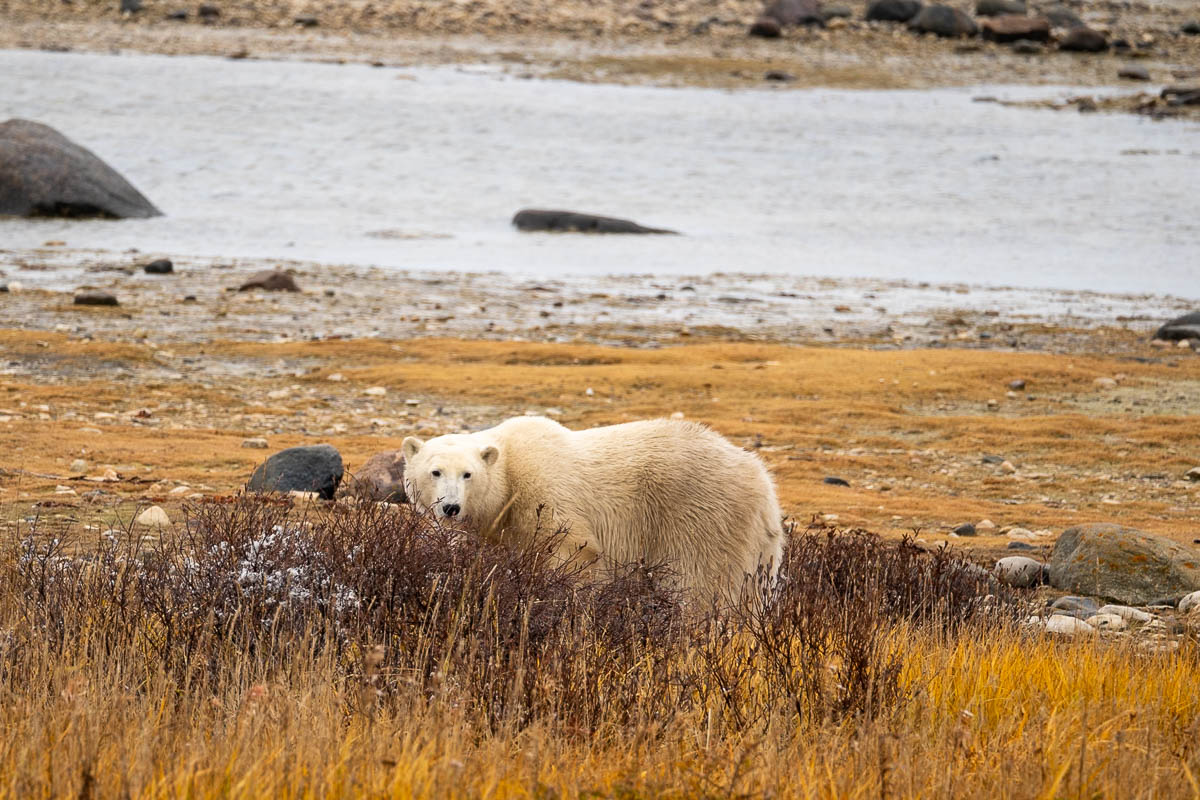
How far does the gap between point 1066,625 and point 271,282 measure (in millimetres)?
14725

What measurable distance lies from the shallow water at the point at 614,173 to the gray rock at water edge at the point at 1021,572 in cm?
1593

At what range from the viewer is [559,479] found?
21.4ft

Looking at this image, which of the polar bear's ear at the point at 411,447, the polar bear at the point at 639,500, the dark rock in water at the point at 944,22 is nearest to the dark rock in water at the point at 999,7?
the dark rock in water at the point at 944,22

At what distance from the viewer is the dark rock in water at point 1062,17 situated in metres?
56.9

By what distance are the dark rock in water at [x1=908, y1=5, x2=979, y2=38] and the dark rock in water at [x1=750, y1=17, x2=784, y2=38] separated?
573cm

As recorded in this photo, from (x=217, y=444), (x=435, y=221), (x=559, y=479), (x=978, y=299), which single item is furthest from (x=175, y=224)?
(x=559, y=479)

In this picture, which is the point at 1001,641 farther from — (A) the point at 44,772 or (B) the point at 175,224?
(B) the point at 175,224

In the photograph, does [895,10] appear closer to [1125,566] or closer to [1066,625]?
[1125,566]

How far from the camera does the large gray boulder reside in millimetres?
7281

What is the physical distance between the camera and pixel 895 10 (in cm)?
5494

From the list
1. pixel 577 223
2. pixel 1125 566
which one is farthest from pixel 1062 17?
pixel 1125 566

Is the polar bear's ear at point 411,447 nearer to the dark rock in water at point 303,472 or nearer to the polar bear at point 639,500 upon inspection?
the polar bear at point 639,500

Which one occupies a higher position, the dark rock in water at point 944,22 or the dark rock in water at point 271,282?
the dark rock in water at point 944,22

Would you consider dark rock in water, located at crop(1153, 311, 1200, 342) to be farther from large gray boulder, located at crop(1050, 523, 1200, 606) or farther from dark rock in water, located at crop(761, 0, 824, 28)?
dark rock in water, located at crop(761, 0, 824, 28)
